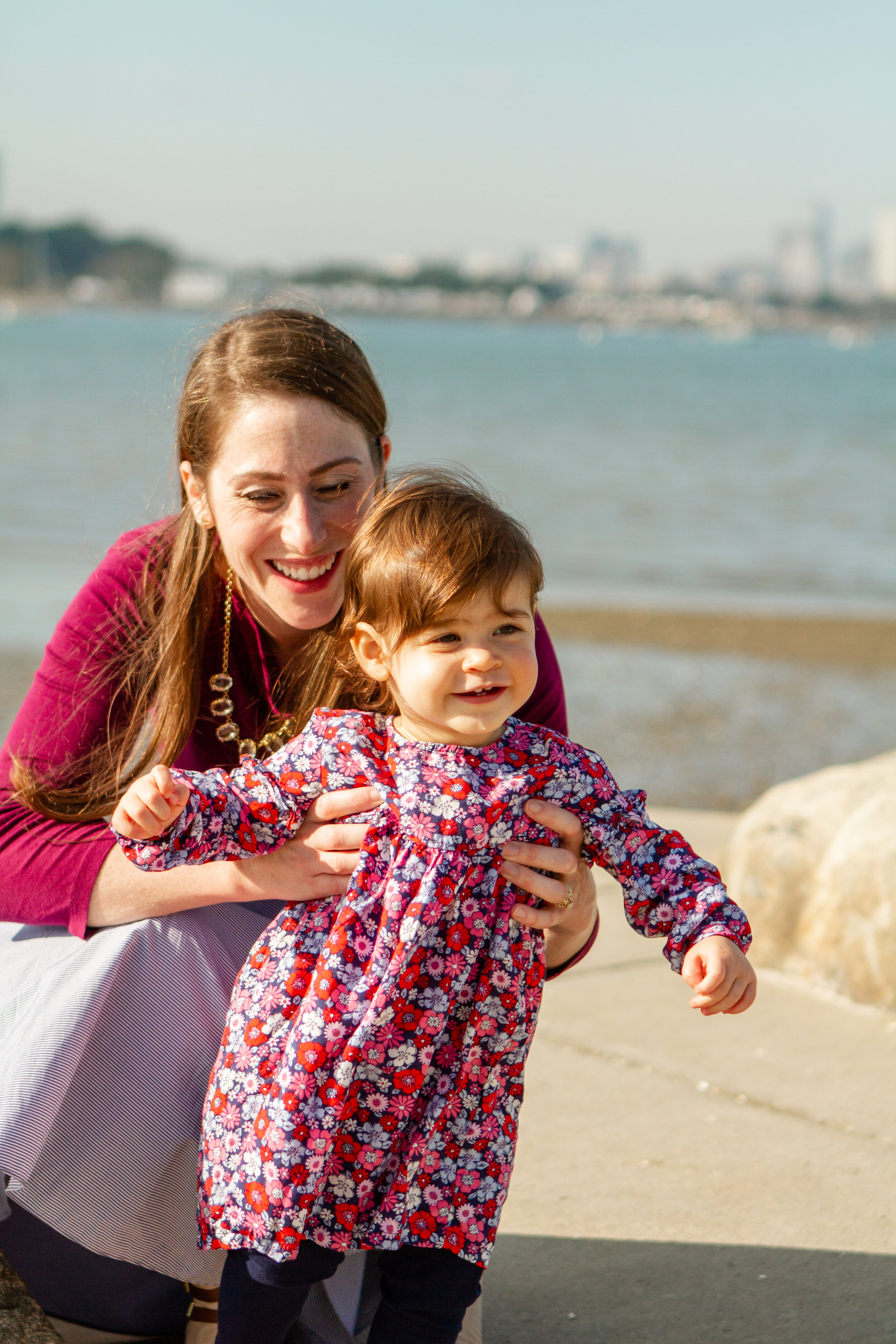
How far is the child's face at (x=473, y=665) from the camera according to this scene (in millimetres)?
1854

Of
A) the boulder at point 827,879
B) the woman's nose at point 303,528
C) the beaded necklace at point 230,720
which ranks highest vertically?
the woman's nose at point 303,528

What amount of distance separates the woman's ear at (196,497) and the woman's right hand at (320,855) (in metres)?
0.63

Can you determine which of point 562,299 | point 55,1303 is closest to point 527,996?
point 55,1303

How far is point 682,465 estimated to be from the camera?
2250cm

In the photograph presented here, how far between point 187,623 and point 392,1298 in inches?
42.5

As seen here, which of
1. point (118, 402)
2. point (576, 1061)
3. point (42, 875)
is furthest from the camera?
point (118, 402)

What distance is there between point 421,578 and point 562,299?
128410 millimetres

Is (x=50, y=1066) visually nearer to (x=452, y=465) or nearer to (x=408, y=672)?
(x=408, y=672)

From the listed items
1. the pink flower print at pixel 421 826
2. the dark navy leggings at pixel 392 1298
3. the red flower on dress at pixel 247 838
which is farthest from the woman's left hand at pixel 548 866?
the dark navy leggings at pixel 392 1298

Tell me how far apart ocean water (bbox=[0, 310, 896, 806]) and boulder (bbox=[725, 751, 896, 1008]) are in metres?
1.52

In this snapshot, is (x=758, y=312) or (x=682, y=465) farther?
(x=758, y=312)

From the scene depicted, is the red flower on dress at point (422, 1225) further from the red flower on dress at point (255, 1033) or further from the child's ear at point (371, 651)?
the child's ear at point (371, 651)

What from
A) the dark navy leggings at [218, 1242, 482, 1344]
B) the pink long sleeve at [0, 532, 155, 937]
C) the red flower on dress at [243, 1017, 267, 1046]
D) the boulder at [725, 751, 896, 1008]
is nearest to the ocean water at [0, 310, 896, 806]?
the pink long sleeve at [0, 532, 155, 937]

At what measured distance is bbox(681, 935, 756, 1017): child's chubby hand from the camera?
1772 mm
